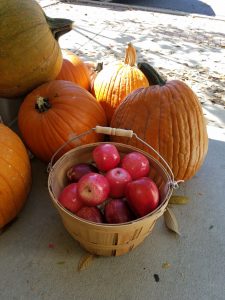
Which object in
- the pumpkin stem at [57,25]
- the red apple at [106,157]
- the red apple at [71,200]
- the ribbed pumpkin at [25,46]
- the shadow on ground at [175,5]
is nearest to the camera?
the red apple at [71,200]

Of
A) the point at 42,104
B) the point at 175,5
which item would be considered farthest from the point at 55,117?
the point at 175,5

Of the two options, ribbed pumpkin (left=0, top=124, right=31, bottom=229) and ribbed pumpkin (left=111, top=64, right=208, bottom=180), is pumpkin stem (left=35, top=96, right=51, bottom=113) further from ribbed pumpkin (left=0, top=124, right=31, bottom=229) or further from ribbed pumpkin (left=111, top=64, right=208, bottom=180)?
ribbed pumpkin (left=111, top=64, right=208, bottom=180)

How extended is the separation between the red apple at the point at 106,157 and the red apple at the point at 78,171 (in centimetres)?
4

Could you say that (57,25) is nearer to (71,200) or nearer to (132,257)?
(71,200)

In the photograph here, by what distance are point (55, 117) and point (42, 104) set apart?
9 cm

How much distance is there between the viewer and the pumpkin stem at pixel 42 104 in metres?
1.42

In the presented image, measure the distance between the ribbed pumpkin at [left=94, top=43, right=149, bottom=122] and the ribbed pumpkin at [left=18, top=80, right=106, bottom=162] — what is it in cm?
25

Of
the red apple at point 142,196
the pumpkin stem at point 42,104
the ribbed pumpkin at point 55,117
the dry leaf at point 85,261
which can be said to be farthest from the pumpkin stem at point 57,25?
the dry leaf at point 85,261

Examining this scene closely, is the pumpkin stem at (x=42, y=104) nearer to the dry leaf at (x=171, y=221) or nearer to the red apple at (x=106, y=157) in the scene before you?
the red apple at (x=106, y=157)

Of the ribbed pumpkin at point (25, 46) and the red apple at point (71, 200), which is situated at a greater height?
the ribbed pumpkin at point (25, 46)

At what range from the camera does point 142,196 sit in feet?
3.45

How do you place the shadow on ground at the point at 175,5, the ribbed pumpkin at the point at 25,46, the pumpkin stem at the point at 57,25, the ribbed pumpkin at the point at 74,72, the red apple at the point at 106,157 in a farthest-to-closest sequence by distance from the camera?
the shadow on ground at the point at 175,5 < the ribbed pumpkin at the point at 74,72 < the pumpkin stem at the point at 57,25 < the ribbed pumpkin at the point at 25,46 < the red apple at the point at 106,157

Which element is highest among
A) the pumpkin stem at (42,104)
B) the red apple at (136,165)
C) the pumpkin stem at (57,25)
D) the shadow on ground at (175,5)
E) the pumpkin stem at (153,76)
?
the pumpkin stem at (57,25)

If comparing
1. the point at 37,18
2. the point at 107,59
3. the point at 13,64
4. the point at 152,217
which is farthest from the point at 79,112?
the point at 107,59
